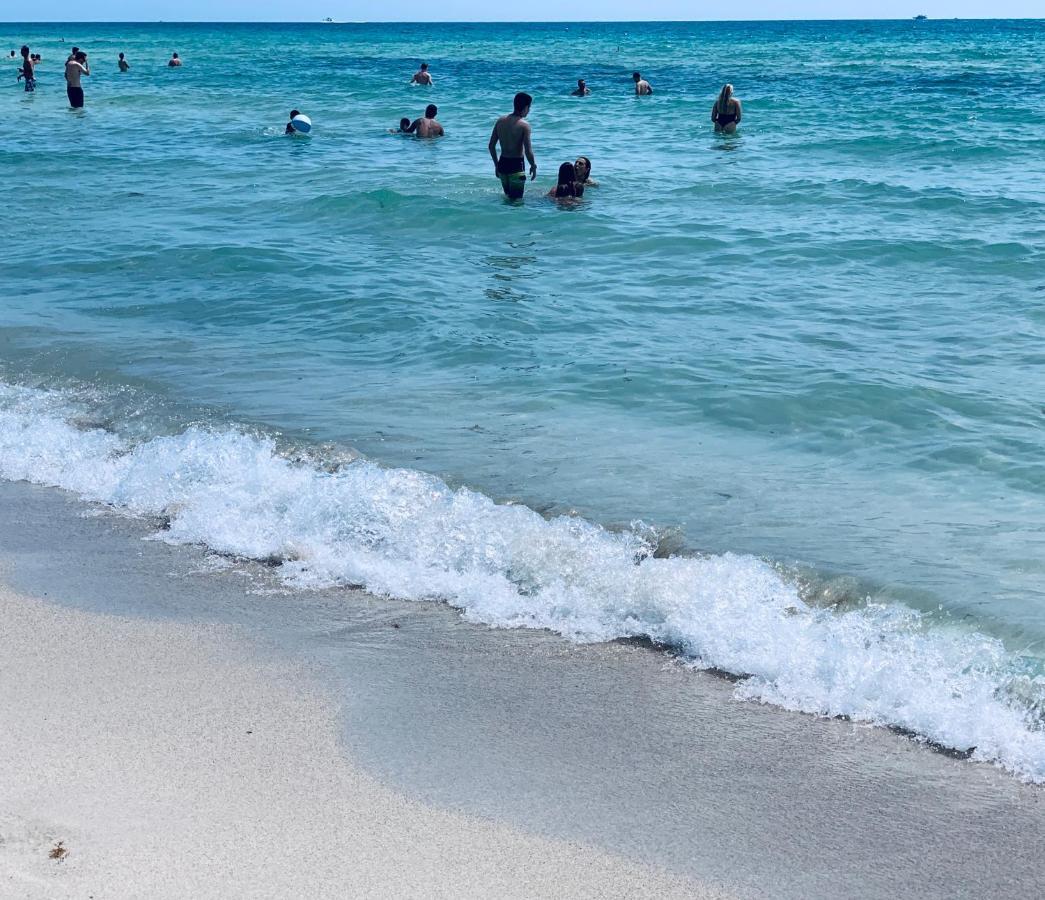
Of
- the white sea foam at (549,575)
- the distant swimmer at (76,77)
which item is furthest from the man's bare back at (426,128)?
the white sea foam at (549,575)

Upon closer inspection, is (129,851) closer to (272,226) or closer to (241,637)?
(241,637)

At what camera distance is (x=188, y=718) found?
3.70 meters

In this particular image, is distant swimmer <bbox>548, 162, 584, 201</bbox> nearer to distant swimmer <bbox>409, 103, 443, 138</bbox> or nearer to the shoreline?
distant swimmer <bbox>409, 103, 443, 138</bbox>

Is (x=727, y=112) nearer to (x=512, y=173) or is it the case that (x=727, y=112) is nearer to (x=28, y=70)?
(x=512, y=173)

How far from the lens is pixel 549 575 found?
15.7 feet

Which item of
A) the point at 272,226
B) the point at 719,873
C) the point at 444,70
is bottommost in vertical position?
the point at 719,873

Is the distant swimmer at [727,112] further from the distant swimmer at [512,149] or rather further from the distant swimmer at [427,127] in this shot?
the distant swimmer at [512,149]

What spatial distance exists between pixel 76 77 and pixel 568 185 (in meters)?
17.7

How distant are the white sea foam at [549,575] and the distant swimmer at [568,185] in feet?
26.3

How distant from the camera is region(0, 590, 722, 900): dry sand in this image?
2.91 meters

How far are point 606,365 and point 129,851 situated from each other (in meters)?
5.38

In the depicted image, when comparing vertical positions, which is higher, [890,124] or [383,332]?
[890,124]

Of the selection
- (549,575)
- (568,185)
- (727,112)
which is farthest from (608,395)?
(727,112)

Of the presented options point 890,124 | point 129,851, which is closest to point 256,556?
point 129,851
